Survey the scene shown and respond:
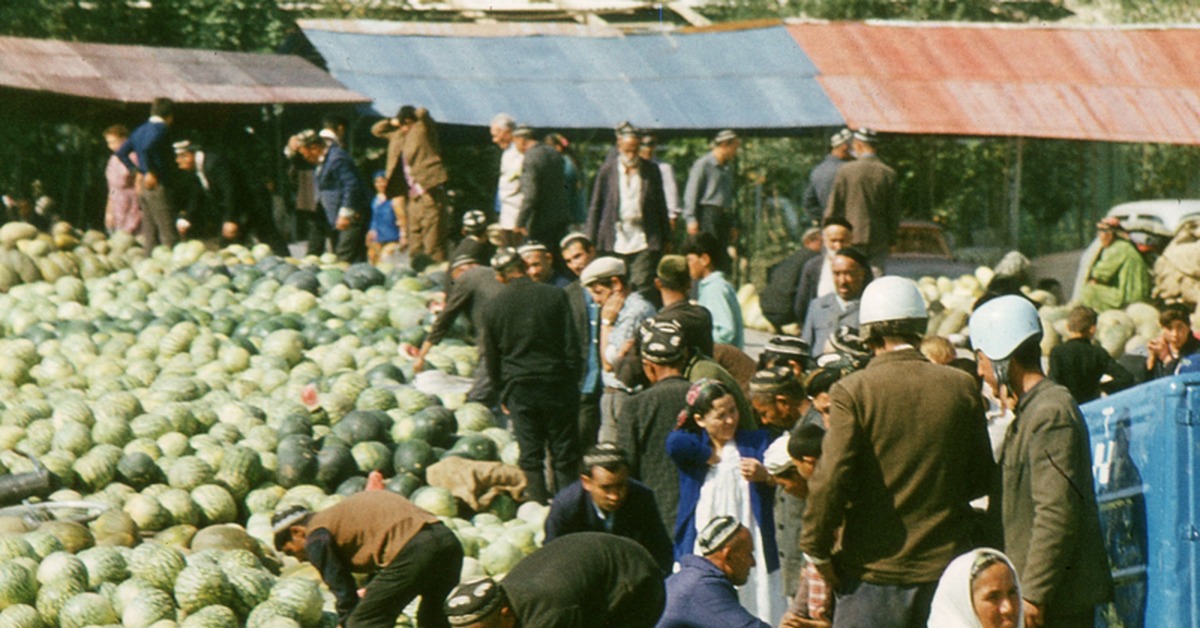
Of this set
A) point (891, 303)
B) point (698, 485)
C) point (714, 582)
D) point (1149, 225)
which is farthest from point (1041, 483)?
point (1149, 225)

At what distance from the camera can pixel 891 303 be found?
256 inches

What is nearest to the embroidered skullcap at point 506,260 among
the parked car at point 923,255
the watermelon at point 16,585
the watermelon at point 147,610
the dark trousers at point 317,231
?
the watermelon at point 147,610

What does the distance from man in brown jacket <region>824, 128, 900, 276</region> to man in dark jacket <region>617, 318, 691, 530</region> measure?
4.82 meters

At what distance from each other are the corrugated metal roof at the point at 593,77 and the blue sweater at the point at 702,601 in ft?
51.4

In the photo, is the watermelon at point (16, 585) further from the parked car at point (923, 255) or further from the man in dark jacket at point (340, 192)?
the parked car at point (923, 255)

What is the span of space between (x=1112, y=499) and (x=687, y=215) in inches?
404

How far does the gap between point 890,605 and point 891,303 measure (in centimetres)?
107

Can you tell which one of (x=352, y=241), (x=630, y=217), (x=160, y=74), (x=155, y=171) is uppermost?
(x=160, y=74)

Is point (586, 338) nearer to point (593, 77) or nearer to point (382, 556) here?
point (382, 556)

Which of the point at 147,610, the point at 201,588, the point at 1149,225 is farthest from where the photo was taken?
the point at 1149,225

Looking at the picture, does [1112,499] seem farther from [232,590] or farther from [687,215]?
[687,215]

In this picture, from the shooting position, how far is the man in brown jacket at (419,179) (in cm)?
1755

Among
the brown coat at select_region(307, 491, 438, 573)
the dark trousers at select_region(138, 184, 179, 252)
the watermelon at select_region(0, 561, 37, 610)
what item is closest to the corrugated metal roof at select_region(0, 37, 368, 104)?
the dark trousers at select_region(138, 184, 179, 252)

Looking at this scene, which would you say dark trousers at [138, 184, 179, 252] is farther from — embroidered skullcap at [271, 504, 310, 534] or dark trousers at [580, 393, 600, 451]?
embroidered skullcap at [271, 504, 310, 534]
